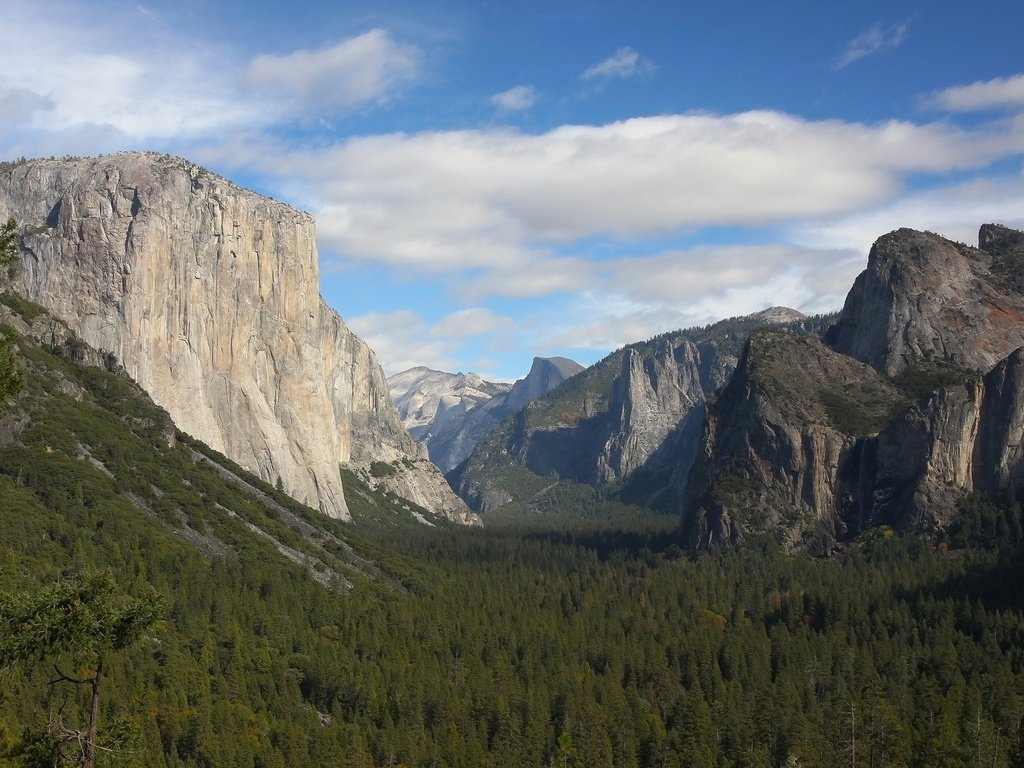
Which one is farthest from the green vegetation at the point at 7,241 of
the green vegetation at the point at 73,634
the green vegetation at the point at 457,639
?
the green vegetation at the point at 457,639

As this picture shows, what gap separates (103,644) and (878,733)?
247ft

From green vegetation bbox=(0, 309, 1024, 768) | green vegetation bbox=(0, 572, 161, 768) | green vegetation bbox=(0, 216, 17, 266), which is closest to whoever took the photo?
green vegetation bbox=(0, 216, 17, 266)

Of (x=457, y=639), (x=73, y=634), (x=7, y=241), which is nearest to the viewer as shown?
(x=7, y=241)

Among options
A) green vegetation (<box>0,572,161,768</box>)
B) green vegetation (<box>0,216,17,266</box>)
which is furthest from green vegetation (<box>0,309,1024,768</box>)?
green vegetation (<box>0,216,17,266</box>)

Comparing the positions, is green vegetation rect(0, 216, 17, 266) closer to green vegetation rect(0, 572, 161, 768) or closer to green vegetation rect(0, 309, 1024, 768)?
green vegetation rect(0, 572, 161, 768)

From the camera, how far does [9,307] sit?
165 metres

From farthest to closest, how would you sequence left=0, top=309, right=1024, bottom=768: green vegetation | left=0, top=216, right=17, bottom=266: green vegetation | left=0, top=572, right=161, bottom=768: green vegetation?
left=0, top=309, right=1024, bottom=768: green vegetation
left=0, top=572, right=161, bottom=768: green vegetation
left=0, top=216, right=17, bottom=266: green vegetation

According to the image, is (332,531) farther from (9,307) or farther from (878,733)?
(878,733)

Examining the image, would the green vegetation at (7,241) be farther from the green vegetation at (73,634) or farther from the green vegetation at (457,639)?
the green vegetation at (457,639)

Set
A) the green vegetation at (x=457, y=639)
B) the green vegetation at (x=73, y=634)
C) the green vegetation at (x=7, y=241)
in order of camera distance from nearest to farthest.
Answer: the green vegetation at (x=7, y=241), the green vegetation at (x=73, y=634), the green vegetation at (x=457, y=639)

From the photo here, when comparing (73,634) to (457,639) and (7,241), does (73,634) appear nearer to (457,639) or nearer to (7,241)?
(7,241)

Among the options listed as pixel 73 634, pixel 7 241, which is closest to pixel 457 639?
pixel 73 634

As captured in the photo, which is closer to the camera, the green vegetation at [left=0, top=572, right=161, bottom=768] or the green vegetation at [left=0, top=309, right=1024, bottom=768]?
the green vegetation at [left=0, top=572, right=161, bottom=768]

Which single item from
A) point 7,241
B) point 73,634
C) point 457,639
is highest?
point 7,241
